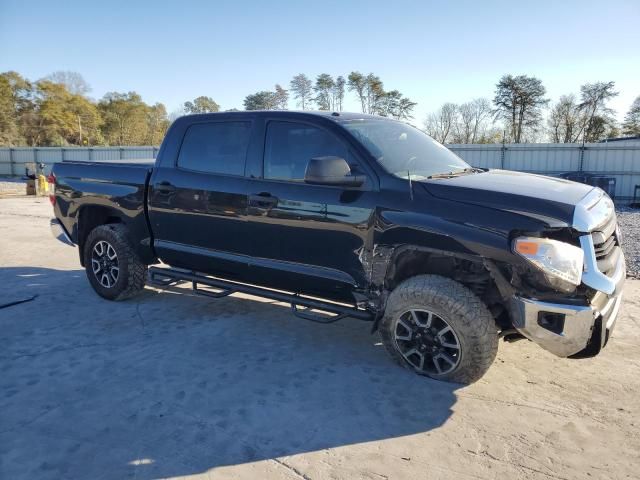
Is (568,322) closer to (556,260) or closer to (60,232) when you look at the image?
(556,260)

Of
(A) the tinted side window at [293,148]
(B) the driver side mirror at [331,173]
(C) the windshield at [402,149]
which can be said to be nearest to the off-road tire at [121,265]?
(A) the tinted side window at [293,148]

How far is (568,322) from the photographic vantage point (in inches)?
122

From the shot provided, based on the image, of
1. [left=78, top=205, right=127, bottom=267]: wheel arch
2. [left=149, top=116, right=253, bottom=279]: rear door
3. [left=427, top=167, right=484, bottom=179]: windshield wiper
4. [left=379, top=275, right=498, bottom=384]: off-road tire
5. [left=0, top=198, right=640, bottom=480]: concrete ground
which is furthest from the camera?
[left=78, top=205, right=127, bottom=267]: wheel arch

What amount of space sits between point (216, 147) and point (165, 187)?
0.67 m

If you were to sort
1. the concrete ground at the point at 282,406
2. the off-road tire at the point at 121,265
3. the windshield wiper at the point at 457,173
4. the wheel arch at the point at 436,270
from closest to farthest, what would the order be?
the concrete ground at the point at 282,406 → the wheel arch at the point at 436,270 → the windshield wiper at the point at 457,173 → the off-road tire at the point at 121,265

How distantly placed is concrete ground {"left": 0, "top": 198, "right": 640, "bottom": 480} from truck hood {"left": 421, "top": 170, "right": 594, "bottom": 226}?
131 cm

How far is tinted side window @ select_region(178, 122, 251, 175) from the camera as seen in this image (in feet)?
14.7

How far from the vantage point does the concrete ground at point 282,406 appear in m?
2.74

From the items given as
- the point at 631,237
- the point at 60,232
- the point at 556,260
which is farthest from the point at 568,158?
the point at 60,232

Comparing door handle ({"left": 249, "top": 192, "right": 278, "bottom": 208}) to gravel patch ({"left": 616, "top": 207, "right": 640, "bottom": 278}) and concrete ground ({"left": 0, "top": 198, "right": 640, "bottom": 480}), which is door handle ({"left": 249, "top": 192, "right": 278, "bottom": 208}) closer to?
concrete ground ({"left": 0, "top": 198, "right": 640, "bottom": 480})

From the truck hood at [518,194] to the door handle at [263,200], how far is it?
127cm

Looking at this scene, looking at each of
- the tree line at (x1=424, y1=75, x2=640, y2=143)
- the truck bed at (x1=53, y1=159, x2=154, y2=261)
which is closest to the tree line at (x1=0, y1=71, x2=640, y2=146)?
the tree line at (x1=424, y1=75, x2=640, y2=143)

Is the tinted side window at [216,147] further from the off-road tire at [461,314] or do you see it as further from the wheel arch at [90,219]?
the off-road tire at [461,314]

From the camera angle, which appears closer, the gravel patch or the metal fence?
the gravel patch
